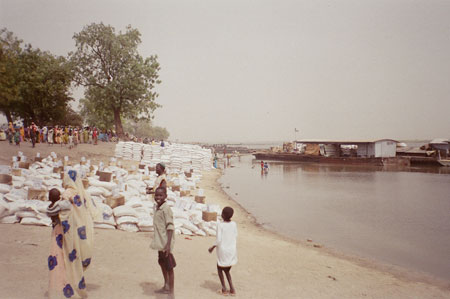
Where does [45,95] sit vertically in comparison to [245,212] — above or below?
above

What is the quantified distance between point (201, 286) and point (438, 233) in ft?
33.7

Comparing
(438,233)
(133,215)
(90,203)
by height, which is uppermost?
(90,203)

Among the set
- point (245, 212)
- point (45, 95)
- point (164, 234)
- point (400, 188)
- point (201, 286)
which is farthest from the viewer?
point (45, 95)

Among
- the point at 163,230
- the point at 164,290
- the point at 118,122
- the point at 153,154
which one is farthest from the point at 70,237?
the point at 118,122

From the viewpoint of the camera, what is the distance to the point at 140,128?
111 metres

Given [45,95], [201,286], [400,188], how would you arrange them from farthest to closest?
[45,95], [400,188], [201,286]

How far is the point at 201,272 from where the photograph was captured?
15.6ft

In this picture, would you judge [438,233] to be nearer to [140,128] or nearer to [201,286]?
[201,286]

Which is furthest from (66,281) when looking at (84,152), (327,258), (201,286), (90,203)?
(84,152)

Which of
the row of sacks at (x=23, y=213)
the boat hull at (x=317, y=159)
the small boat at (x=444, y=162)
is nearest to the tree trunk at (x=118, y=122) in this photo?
the row of sacks at (x=23, y=213)

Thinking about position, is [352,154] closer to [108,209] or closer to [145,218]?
[145,218]

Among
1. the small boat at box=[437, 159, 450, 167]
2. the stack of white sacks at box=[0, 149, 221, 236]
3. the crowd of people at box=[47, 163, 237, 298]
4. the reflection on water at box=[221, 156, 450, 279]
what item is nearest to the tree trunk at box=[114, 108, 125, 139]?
the reflection on water at box=[221, 156, 450, 279]

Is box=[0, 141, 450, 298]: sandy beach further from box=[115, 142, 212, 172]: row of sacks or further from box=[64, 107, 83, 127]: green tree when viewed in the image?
box=[64, 107, 83, 127]: green tree

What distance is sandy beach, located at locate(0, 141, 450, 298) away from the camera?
382cm
